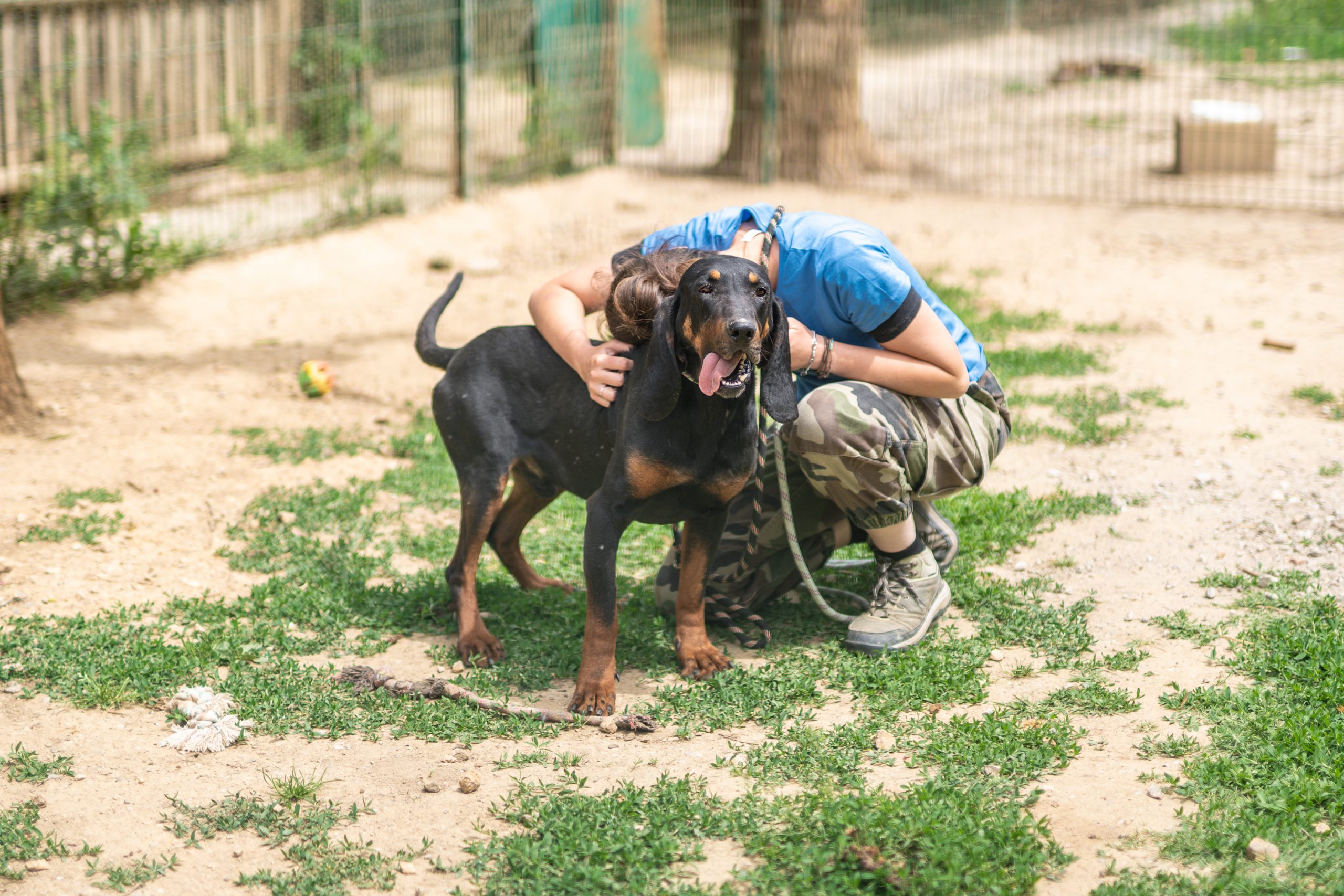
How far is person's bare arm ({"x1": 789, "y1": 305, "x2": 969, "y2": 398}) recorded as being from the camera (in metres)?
3.88

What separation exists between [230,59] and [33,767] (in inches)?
323

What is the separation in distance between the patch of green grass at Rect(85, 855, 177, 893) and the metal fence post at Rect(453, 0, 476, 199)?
8156mm

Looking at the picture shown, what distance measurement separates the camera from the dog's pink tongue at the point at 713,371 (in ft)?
10.8

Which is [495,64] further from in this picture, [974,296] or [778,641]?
[778,641]

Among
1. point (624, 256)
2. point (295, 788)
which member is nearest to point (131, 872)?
point (295, 788)

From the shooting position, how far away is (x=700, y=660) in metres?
4.01

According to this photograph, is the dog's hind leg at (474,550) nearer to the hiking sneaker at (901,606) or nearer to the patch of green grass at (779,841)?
the patch of green grass at (779,841)

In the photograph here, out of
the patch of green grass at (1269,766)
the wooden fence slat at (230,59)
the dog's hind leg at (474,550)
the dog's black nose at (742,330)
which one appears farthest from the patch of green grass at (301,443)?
the wooden fence slat at (230,59)

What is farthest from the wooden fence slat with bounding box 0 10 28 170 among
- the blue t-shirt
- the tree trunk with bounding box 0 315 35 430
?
the blue t-shirt

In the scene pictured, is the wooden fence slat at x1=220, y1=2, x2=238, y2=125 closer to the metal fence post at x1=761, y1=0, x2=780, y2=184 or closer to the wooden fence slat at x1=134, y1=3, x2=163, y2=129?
the wooden fence slat at x1=134, y1=3, x2=163, y2=129

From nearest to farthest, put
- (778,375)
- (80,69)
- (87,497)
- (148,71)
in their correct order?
(778,375) < (87,497) < (80,69) < (148,71)

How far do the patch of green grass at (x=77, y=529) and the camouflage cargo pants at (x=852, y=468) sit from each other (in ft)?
7.33

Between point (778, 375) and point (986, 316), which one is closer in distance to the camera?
point (778, 375)

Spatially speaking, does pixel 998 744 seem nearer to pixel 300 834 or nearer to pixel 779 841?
pixel 779 841
